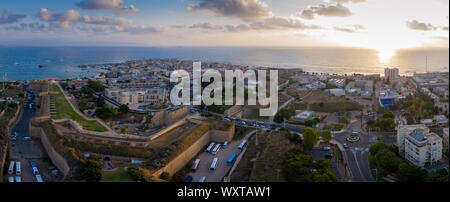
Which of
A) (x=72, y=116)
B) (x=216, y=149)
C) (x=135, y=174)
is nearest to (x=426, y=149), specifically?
(x=216, y=149)

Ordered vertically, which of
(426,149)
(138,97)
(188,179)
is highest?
(138,97)

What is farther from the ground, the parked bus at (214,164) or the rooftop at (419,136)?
the rooftop at (419,136)

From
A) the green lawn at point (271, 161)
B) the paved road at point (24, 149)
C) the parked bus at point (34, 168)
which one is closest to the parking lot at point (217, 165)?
the green lawn at point (271, 161)

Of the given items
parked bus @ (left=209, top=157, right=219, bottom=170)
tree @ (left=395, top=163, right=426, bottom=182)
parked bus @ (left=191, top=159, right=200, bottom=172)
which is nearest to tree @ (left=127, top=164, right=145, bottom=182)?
parked bus @ (left=191, top=159, right=200, bottom=172)

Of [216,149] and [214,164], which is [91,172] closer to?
[214,164]

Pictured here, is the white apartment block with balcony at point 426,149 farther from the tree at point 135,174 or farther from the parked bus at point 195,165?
the tree at point 135,174

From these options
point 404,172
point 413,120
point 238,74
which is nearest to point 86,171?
point 404,172

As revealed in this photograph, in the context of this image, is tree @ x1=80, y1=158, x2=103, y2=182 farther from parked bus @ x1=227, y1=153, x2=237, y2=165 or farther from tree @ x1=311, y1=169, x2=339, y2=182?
tree @ x1=311, y1=169, x2=339, y2=182

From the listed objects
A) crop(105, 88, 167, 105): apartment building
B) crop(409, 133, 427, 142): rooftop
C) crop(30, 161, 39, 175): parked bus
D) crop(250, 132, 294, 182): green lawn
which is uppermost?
crop(105, 88, 167, 105): apartment building
